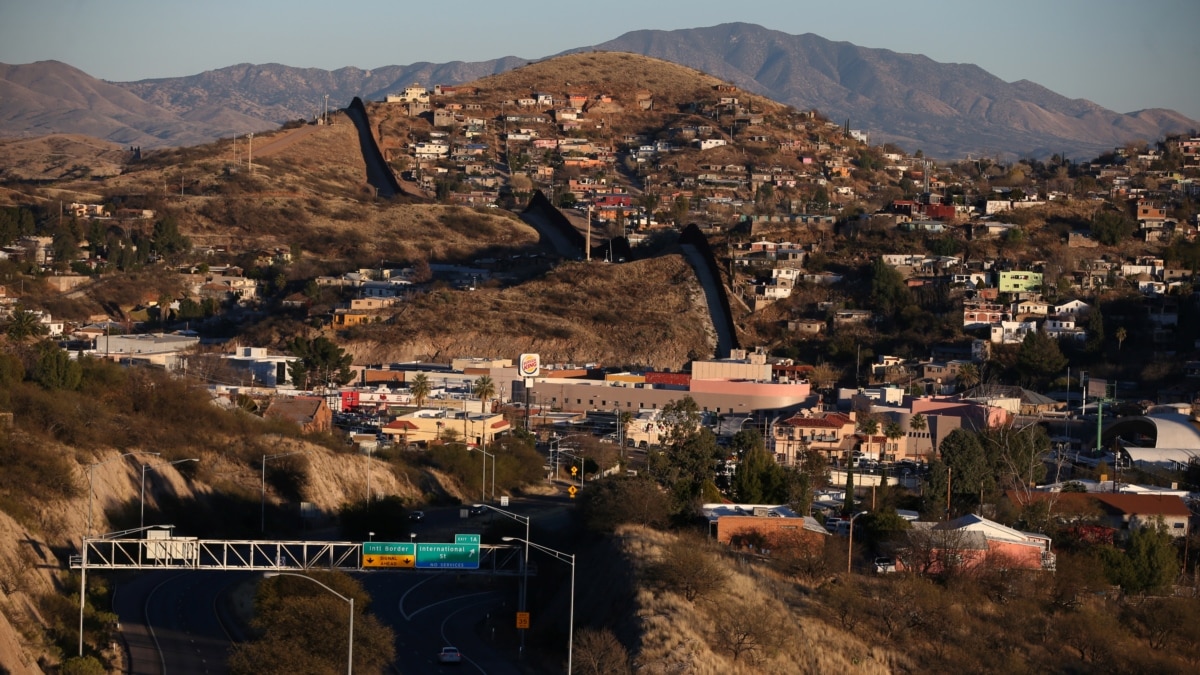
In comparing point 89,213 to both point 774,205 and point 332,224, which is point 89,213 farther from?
point 774,205

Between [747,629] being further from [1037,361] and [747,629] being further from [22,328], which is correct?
[1037,361]

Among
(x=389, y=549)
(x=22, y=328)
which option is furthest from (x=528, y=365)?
(x=389, y=549)

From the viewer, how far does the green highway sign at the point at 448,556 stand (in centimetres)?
4612

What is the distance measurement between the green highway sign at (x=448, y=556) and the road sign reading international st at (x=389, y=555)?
0.19 meters

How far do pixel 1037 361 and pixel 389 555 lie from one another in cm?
5500

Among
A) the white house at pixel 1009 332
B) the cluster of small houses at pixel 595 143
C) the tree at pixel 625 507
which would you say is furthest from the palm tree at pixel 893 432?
the cluster of small houses at pixel 595 143

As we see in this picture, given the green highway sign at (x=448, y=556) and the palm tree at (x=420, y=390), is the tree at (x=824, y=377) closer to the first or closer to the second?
the palm tree at (x=420, y=390)

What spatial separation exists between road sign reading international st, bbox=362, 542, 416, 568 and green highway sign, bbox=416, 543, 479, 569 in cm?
19

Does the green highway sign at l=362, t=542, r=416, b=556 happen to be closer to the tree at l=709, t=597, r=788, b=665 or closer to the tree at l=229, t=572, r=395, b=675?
the tree at l=229, t=572, r=395, b=675

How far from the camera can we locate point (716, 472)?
64188 mm

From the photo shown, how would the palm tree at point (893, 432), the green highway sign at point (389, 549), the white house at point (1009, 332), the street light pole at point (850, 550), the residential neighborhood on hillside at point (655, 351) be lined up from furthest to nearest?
the white house at point (1009, 332), the palm tree at point (893, 432), the residential neighborhood on hillside at point (655, 351), the street light pole at point (850, 550), the green highway sign at point (389, 549)

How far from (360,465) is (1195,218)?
76112 mm

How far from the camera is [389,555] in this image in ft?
151

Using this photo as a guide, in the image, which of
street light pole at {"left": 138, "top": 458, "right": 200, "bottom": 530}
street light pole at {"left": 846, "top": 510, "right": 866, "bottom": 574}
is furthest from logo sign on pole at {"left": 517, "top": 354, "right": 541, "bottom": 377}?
street light pole at {"left": 846, "top": 510, "right": 866, "bottom": 574}
